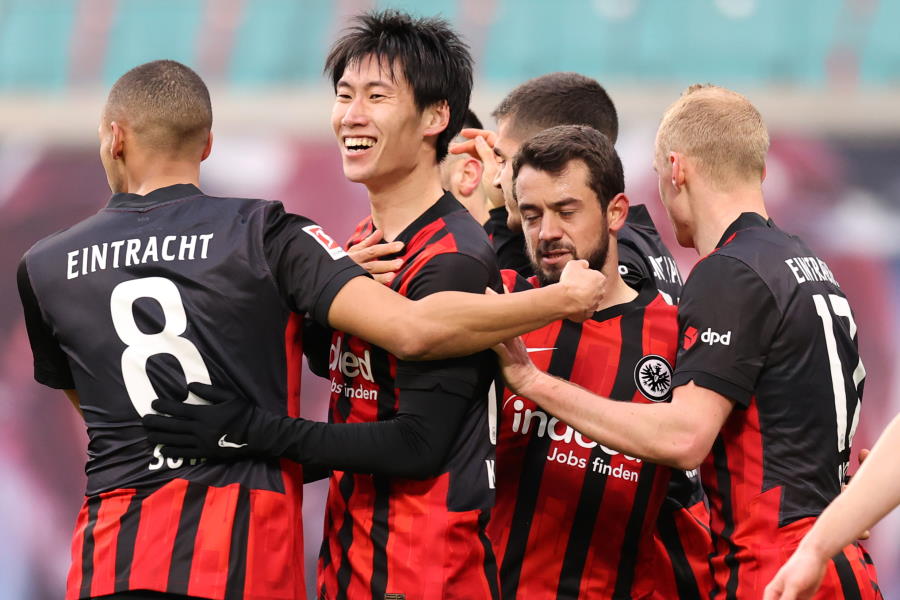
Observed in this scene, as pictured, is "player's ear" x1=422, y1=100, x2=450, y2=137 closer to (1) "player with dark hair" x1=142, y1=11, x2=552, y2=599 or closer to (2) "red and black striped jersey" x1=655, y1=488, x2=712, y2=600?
(1) "player with dark hair" x1=142, y1=11, x2=552, y2=599

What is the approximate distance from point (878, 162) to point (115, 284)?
8.06 meters

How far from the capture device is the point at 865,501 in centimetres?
215

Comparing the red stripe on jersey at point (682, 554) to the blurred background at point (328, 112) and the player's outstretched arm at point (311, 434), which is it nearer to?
the player's outstretched arm at point (311, 434)

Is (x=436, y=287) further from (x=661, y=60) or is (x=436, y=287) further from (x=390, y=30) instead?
(x=661, y=60)

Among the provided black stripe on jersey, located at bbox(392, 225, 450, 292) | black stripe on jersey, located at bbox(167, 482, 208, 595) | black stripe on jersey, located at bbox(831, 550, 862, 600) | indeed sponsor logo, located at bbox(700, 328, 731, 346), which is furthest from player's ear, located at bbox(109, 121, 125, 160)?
black stripe on jersey, located at bbox(831, 550, 862, 600)

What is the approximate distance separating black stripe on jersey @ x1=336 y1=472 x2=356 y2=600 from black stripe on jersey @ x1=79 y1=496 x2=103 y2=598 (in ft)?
2.18

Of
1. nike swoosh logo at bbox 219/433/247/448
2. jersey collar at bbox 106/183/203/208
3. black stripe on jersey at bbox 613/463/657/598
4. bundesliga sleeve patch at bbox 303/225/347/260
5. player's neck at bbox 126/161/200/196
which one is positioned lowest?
black stripe on jersey at bbox 613/463/657/598

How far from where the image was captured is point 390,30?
341 cm

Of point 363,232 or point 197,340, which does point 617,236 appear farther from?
point 197,340

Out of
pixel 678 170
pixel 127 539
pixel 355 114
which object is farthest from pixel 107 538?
pixel 678 170

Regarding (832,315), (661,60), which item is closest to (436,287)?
(832,315)

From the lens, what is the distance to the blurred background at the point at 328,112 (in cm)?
907

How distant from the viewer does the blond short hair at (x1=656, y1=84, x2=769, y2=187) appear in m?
3.49

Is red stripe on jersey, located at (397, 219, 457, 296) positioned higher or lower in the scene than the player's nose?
lower
